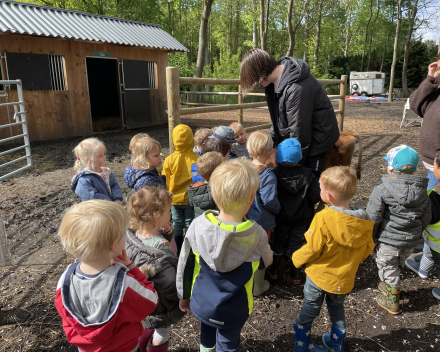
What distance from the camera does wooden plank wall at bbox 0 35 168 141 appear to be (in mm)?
8109

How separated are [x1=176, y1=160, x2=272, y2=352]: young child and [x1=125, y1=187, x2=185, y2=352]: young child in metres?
0.13

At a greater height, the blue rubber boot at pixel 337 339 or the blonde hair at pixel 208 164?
the blonde hair at pixel 208 164

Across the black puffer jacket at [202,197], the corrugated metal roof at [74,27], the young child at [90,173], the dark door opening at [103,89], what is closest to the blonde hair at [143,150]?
the young child at [90,173]

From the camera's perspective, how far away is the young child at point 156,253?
5.45ft

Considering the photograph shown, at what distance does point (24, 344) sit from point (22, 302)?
1.56ft

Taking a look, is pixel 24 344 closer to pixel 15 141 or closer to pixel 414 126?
pixel 15 141

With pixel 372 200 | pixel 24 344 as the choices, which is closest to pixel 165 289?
pixel 24 344

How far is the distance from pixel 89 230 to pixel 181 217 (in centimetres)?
180

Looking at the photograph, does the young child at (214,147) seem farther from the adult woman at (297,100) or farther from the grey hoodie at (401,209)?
the grey hoodie at (401,209)

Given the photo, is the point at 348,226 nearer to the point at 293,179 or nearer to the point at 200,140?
the point at 293,179

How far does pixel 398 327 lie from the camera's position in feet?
7.22

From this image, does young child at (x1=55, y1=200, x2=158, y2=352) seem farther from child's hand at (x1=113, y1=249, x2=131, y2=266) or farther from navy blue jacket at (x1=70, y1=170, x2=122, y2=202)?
navy blue jacket at (x1=70, y1=170, x2=122, y2=202)

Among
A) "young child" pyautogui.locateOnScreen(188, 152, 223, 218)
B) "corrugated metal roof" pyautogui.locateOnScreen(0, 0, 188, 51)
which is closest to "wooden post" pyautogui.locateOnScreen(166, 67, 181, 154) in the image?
"young child" pyautogui.locateOnScreen(188, 152, 223, 218)

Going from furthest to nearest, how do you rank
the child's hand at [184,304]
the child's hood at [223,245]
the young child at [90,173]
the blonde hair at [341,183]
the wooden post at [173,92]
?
the wooden post at [173,92] < the young child at [90,173] < the blonde hair at [341,183] < the child's hand at [184,304] < the child's hood at [223,245]
